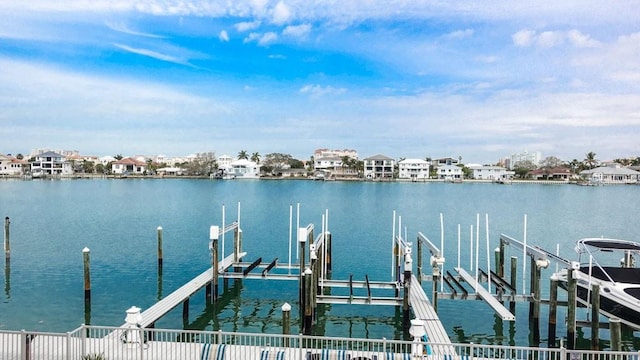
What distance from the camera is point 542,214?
65812mm

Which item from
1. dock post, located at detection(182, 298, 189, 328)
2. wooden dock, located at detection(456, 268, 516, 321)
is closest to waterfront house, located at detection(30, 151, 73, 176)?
dock post, located at detection(182, 298, 189, 328)

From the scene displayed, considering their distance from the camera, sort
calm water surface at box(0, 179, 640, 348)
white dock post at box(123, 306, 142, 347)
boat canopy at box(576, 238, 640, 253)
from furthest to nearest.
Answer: boat canopy at box(576, 238, 640, 253) → calm water surface at box(0, 179, 640, 348) → white dock post at box(123, 306, 142, 347)

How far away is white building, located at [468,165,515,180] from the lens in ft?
608

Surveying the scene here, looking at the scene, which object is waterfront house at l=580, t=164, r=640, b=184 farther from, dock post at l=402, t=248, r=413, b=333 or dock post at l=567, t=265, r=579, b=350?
dock post at l=402, t=248, r=413, b=333

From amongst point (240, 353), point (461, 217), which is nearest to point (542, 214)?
point (461, 217)

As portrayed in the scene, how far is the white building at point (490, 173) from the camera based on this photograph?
185 metres

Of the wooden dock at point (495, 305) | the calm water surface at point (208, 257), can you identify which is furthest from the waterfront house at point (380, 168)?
the wooden dock at point (495, 305)

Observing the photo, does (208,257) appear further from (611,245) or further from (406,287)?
(611,245)

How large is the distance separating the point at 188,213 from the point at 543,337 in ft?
170

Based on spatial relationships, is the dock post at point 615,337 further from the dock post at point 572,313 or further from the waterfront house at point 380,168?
the waterfront house at point 380,168

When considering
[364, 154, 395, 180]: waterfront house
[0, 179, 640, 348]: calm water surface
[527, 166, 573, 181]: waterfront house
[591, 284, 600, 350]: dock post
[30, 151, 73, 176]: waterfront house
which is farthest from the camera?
[527, 166, 573, 181]: waterfront house

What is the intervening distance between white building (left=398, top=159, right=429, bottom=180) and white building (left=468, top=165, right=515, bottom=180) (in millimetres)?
24590

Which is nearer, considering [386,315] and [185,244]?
[386,315]

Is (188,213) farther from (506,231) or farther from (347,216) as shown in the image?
(506,231)
